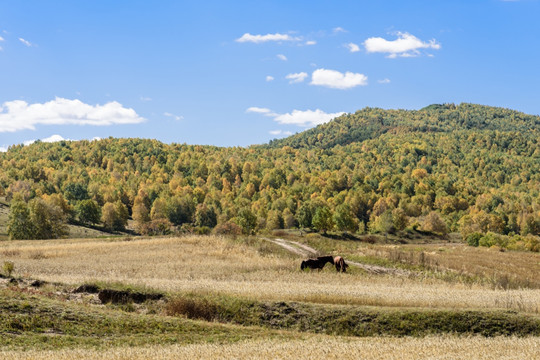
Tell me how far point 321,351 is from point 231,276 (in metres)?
25.7

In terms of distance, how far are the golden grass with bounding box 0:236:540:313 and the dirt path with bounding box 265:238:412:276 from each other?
10.9 feet

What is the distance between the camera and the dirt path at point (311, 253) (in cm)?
4684

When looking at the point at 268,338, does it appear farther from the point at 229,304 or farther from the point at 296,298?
the point at 296,298

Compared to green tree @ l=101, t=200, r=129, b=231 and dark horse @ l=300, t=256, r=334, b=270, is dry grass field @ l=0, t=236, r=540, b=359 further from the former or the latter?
green tree @ l=101, t=200, r=129, b=231

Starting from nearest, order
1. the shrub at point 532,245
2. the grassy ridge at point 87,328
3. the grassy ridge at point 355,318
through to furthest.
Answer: the grassy ridge at point 87,328
the grassy ridge at point 355,318
the shrub at point 532,245

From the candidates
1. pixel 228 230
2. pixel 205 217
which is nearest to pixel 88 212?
pixel 205 217

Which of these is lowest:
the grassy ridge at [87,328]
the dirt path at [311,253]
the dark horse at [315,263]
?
the dirt path at [311,253]

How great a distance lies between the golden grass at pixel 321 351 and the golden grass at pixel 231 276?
29.1ft

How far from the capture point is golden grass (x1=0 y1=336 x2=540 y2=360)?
46.7ft

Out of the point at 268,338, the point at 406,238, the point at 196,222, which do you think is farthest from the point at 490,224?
the point at 268,338

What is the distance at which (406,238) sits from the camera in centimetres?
12556

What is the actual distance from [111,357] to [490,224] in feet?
521

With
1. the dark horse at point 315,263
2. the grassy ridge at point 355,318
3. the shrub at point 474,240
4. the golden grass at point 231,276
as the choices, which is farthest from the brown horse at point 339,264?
the shrub at point 474,240

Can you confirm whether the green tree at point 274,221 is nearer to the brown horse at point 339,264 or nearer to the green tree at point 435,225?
the green tree at point 435,225
